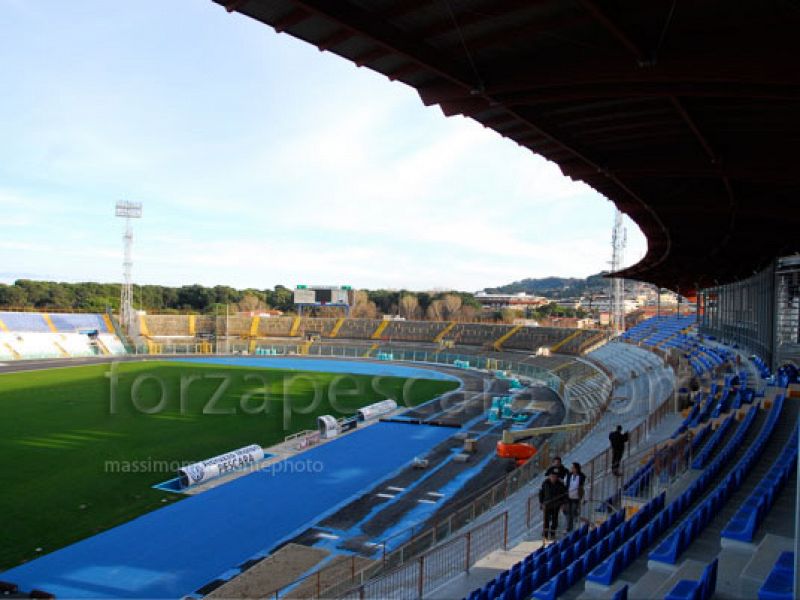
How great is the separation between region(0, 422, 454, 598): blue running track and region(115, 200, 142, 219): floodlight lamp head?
4856 cm

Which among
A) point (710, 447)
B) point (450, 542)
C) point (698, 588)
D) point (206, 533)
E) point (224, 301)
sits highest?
point (224, 301)

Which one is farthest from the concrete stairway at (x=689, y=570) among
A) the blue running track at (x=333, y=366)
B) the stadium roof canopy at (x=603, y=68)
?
the blue running track at (x=333, y=366)

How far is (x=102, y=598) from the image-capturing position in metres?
10.8

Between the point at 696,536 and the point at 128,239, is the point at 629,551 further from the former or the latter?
the point at 128,239

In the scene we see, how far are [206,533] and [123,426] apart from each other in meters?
13.4

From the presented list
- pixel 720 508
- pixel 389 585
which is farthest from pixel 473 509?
pixel 720 508

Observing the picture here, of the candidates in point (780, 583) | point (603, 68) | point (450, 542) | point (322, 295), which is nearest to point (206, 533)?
point (450, 542)

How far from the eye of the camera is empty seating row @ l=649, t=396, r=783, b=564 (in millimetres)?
6562

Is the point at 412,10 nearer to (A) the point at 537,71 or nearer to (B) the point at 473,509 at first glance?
(A) the point at 537,71

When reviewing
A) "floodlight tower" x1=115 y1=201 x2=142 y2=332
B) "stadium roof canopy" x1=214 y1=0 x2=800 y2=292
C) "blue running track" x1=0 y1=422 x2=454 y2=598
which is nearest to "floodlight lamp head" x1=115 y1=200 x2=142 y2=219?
"floodlight tower" x1=115 y1=201 x2=142 y2=332

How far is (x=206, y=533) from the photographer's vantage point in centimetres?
1402

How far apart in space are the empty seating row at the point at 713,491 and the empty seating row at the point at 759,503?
421 mm

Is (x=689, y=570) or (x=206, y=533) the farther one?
(x=206, y=533)

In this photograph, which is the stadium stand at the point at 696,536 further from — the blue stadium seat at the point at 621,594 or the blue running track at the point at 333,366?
the blue running track at the point at 333,366
